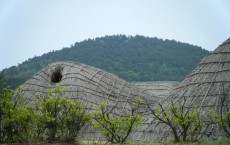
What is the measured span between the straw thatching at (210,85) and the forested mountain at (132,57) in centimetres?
2353

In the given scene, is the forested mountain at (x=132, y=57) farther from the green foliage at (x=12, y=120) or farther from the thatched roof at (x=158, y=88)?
the green foliage at (x=12, y=120)

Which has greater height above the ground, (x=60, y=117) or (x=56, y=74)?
(x=56, y=74)

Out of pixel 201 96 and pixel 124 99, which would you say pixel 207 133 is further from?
pixel 124 99

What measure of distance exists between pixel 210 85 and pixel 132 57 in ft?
114

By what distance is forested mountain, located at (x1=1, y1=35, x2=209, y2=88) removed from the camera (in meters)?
36.4

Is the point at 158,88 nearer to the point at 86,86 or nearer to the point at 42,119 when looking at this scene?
the point at 86,86

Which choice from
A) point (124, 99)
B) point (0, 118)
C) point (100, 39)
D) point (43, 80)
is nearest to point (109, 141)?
point (0, 118)

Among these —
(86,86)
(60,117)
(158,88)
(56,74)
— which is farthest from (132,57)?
(60,117)

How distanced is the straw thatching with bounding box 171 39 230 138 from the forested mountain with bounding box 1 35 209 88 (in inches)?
926

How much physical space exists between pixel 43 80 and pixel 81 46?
32261 millimetres

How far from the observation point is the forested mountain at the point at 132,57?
36.4 meters

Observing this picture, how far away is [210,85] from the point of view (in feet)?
34.5

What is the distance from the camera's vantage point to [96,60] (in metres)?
41.2

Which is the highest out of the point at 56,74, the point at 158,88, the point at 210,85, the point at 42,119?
the point at 56,74
